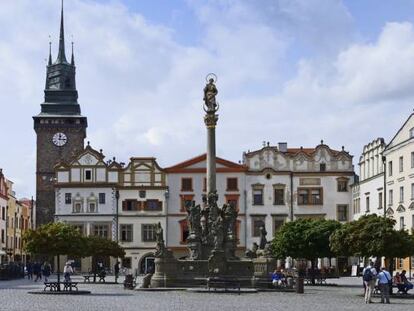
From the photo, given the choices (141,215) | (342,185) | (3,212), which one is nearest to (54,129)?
(3,212)

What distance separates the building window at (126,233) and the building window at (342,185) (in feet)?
67.0

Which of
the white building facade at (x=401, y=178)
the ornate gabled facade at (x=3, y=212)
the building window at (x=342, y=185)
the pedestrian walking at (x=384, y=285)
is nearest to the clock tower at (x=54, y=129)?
the ornate gabled facade at (x=3, y=212)

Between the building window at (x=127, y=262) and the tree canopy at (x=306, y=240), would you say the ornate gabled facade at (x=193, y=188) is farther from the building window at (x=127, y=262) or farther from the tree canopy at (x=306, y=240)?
the tree canopy at (x=306, y=240)

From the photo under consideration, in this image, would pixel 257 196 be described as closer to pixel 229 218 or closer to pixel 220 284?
pixel 229 218

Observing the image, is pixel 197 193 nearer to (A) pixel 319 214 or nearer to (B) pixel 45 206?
(A) pixel 319 214

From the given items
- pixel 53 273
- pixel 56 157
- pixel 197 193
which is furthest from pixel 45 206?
pixel 197 193

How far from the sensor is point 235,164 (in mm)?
90688

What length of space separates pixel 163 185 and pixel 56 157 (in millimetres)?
20687

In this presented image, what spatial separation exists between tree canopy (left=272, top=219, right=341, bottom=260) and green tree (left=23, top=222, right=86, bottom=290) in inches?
742

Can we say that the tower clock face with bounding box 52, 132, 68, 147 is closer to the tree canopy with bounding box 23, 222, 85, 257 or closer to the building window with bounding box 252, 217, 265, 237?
the building window with bounding box 252, 217, 265, 237

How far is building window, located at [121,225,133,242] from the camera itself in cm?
9088

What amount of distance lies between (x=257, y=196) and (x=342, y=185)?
823 centimetres

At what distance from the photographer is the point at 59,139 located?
108625 mm

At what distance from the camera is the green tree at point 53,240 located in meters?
43.0
